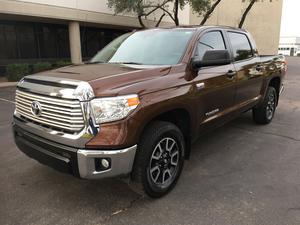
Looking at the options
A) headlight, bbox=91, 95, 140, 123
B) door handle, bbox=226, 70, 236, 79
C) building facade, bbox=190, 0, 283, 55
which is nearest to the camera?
headlight, bbox=91, 95, 140, 123

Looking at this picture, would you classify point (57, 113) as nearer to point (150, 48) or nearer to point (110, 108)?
point (110, 108)

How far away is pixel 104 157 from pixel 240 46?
3.35m

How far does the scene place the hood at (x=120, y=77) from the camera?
263 centimetres

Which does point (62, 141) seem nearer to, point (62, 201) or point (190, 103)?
point (62, 201)

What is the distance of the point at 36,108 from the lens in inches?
113

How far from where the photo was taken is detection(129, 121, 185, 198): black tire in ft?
9.31

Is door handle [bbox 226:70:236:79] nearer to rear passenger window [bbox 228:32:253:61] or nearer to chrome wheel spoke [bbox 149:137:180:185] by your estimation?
rear passenger window [bbox 228:32:253:61]

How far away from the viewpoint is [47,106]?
2.78 metres

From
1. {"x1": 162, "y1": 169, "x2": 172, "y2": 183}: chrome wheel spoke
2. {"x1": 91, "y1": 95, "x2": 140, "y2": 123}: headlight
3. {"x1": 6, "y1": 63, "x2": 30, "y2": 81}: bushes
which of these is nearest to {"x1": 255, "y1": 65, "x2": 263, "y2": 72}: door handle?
{"x1": 162, "y1": 169, "x2": 172, "y2": 183}: chrome wheel spoke

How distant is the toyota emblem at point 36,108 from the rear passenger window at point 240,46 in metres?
3.07

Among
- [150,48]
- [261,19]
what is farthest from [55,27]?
[261,19]

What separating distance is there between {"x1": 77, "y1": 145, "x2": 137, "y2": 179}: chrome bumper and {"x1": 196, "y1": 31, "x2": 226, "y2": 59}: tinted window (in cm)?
174

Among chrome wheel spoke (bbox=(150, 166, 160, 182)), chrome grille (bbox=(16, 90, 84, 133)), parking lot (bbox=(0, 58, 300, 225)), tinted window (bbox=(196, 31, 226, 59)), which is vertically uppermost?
tinted window (bbox=(196, 31, 226, 59))

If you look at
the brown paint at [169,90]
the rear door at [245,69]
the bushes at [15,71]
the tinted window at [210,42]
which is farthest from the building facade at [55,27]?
the brown paint at [169,90]
